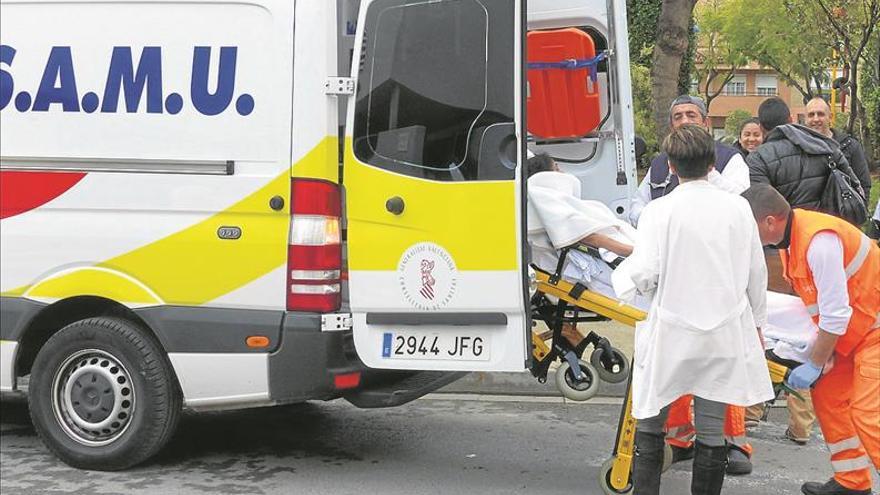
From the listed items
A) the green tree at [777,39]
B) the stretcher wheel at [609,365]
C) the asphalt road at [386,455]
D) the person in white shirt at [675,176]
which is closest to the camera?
the asphalt road at [386,455]

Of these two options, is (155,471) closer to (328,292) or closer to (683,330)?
(328,292)

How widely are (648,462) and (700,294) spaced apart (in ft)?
2.41

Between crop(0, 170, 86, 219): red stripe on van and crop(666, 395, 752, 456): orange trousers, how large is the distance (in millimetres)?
2970

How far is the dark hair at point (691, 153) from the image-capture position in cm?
397

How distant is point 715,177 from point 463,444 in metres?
1.98

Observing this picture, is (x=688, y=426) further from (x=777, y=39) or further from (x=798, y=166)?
(x=777, y=39)

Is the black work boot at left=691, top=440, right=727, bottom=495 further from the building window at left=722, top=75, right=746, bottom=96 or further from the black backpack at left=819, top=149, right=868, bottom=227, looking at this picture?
the building window at left=722, top=75, right=746, bottom=96

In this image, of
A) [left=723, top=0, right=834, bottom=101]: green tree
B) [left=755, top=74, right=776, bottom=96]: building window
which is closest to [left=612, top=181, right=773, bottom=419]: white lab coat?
[left=723, top=0, right=834, bottom=101]: green tree

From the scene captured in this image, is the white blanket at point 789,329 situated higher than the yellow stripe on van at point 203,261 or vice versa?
the yellow stripe on van at point 203,261

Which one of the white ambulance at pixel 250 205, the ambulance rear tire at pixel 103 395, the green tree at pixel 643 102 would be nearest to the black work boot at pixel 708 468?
the white ambulance at pixel 250 205

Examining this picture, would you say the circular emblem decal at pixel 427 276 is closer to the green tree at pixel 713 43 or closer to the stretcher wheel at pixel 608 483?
the stretcher wheel at pixel 608 483

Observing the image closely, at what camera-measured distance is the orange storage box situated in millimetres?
6121

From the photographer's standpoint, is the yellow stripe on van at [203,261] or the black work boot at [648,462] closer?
the black work boot at [648,462]

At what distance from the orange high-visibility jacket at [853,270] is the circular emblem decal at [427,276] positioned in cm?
140
